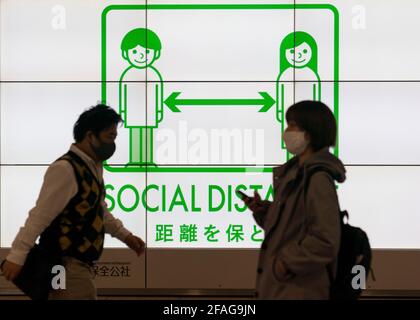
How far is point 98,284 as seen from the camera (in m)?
6.22

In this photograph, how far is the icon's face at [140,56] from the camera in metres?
6.21

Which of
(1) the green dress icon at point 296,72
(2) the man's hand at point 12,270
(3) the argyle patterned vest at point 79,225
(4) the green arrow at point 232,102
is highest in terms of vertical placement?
(1) the green dress icon at point 296,72

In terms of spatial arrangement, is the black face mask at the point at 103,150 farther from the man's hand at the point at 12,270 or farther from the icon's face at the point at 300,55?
the icon's face at the point at 300,55

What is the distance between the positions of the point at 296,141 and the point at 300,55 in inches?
125

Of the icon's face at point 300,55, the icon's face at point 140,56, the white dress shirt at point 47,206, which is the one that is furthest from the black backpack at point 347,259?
the icon's face at point 140,56

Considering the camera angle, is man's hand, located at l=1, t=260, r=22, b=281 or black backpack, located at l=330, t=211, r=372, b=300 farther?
man's hand, located at l=1, t=260, r=22, b=281

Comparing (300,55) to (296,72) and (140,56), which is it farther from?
(140,56)

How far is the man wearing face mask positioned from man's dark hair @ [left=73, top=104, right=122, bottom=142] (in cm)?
10

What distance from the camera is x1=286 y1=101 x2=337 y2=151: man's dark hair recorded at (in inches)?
121

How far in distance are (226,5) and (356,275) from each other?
11.8 ft

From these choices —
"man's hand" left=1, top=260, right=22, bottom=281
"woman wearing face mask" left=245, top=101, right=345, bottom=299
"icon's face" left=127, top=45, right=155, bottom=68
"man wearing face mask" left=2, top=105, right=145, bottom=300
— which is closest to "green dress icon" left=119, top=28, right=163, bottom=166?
"icon's face" left=127, top=45, right=155, bottom=68

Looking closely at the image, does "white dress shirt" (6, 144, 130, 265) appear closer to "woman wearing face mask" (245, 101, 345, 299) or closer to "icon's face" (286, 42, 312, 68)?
→ "woman wearing face mask" (245, 101, 345, 299)

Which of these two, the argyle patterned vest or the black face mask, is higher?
the black face mask
